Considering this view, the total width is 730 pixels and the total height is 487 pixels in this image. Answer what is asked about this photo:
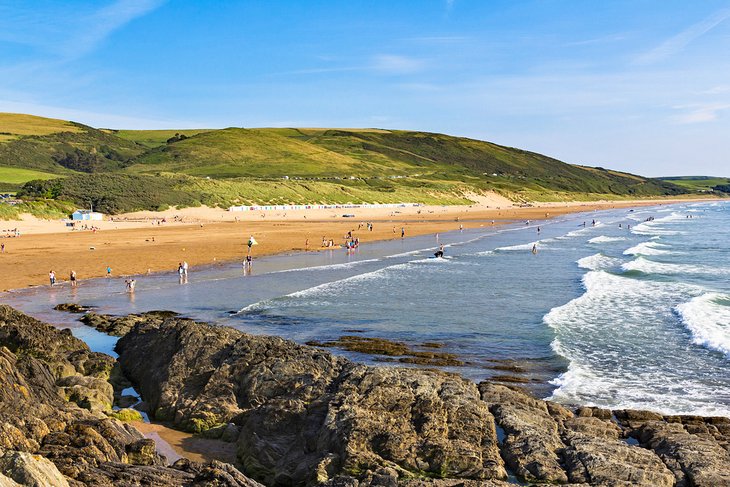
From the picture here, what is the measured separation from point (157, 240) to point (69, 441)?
165ft

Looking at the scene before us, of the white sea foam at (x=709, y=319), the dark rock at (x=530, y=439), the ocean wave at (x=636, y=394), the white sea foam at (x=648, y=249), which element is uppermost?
the white sea foam at (x=648, y=249)

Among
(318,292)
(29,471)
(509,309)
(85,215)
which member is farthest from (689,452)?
(85,215)

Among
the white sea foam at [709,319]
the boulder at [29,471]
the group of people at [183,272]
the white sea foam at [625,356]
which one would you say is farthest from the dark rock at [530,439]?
the group of people at [183,272]

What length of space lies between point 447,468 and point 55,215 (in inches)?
2965

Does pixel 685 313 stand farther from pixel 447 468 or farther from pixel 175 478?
pixel 175 478

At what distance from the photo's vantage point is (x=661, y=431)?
1329 cm

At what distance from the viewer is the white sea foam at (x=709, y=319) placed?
2322cm

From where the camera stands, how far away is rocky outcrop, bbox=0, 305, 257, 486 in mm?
8508

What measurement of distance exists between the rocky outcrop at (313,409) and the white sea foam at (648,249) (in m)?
43.8

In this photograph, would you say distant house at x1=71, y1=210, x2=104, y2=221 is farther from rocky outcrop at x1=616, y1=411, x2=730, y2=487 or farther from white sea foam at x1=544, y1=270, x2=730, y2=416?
rocky outcrop at x1=616, y1=411, x2=730, y2=487

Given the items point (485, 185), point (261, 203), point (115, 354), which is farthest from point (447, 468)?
point (485, 185)

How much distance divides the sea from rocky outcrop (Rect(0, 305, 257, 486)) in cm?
689

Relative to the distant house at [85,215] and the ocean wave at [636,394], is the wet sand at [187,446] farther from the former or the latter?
the distant house at [85,215]

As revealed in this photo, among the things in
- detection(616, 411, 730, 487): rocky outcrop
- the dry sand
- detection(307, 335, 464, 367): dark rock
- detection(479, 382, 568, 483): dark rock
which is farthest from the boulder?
detection(307, 335, 464, 367): dark rock
